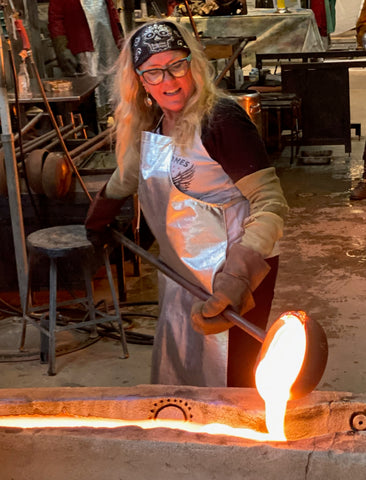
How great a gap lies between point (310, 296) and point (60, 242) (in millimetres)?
1744

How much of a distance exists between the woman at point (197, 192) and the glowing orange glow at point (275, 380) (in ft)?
0.91

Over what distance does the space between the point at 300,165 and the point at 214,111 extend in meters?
6.18

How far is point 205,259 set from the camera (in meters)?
2.66

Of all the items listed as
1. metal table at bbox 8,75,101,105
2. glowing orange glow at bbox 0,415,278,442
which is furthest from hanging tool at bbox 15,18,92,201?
glowing orange glow at bbox 0,415,278,442

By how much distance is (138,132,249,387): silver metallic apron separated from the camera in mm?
2604

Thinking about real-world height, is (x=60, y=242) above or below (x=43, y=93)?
below

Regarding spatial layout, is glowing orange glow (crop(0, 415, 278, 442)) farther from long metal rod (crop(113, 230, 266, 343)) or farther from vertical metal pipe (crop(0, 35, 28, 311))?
vertical metal pipe (crop(0, 35, 28, 311))

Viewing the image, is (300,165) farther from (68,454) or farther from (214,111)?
(68,454)

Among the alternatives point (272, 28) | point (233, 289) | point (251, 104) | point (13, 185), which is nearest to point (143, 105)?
point (233, 289)

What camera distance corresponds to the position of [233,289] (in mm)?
2322

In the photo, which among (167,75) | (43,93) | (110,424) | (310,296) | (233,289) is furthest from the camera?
(310,296)

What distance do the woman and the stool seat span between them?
1166mm

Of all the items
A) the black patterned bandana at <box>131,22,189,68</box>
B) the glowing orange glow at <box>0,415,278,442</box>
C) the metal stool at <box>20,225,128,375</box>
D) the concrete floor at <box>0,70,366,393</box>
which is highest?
the black patterned bandana at <box>131,22,189,68</box>

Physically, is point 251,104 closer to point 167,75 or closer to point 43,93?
point 43,93
